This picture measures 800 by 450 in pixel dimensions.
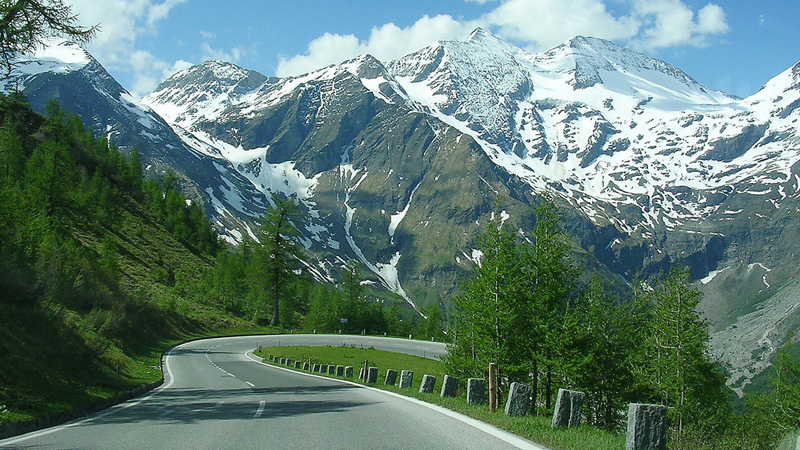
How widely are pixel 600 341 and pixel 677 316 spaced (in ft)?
27.0

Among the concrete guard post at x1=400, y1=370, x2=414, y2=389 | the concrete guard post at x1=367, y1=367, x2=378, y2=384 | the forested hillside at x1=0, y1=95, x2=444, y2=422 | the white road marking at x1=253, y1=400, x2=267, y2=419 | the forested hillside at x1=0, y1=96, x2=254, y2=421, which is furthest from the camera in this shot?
the concrete guard post at x1=367, y1=367, x2=378, y2=384

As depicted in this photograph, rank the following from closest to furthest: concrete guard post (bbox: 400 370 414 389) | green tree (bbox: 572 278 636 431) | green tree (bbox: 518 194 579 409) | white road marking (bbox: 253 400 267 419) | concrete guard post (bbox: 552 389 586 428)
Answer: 1. concrete guard post (bbox: 552 389 586 428)
2. white road marking (bbox: 253 400 267 419)
3. concrete guard post (bbox: 400 370 414 389)
4. green tree (bbox: 518 194 579 409)
5. green tree (bbox: 572 278 636 431)

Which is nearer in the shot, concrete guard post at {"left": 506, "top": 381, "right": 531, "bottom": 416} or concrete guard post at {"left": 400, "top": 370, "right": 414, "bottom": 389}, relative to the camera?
concrete guard post at {"left": 506, "top": 381, "right": 531, "bottom": 416}

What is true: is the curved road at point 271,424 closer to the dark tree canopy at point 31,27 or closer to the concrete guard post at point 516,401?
the concrete guard post at point 516,401

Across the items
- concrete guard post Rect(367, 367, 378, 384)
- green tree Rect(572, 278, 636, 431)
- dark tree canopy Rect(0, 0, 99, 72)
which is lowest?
concrete guard post Rect(367, 367, 378, 384)

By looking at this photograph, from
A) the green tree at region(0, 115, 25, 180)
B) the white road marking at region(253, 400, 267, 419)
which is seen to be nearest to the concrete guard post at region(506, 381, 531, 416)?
the white road marking at region(253, 400, 267, 419)

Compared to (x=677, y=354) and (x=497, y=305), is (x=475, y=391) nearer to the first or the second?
(x=497, y=305)

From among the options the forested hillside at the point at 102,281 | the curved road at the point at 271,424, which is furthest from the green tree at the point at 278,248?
the curved road at the point at 271,424

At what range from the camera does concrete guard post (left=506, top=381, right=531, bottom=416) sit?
1246cm

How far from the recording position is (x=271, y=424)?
454 inches

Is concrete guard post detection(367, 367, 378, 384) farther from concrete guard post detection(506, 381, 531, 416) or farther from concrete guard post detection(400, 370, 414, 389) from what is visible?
concrete guard post detection(506, 381, 531, 416)

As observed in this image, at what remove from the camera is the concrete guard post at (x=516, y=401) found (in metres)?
12.5

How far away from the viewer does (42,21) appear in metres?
15.8

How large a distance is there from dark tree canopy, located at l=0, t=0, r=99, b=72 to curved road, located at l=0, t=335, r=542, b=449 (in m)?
10.2
